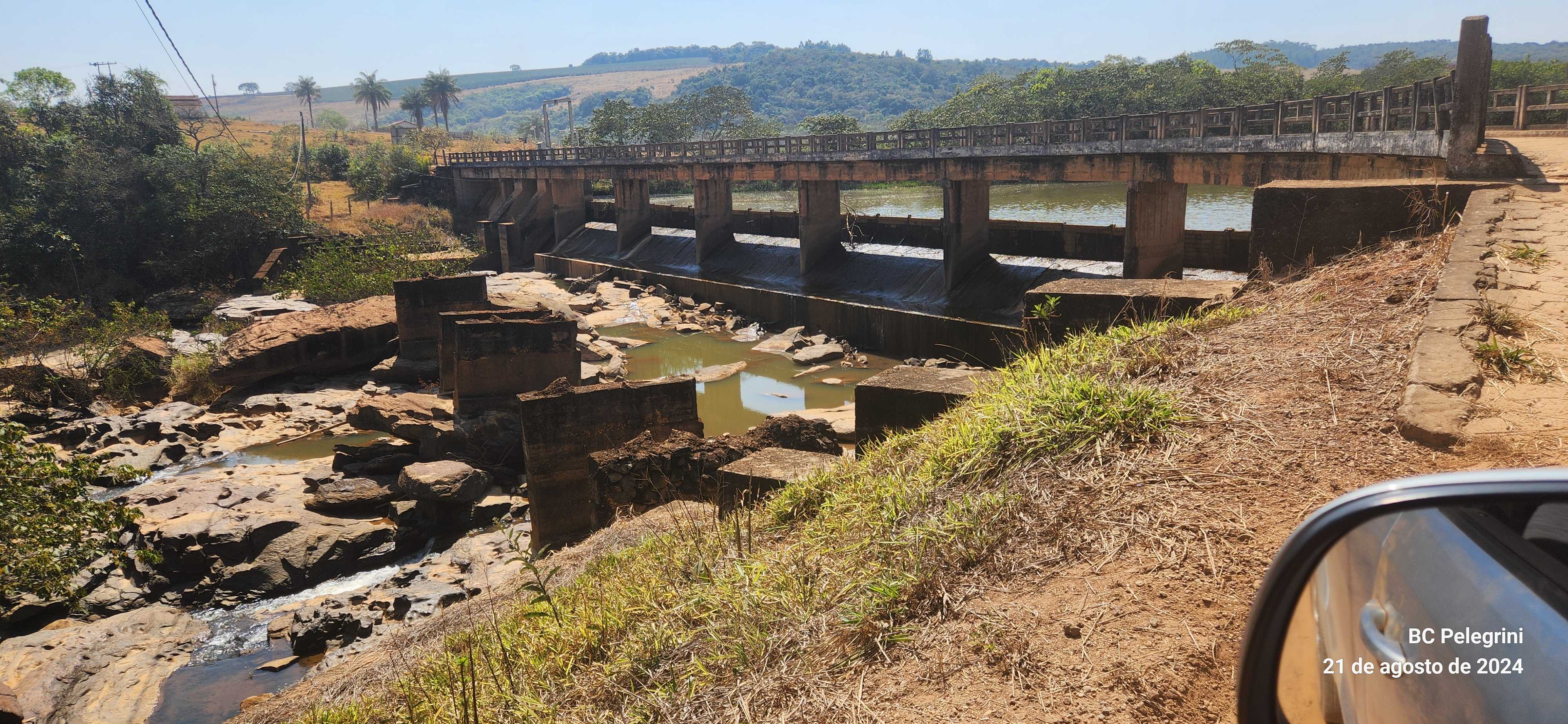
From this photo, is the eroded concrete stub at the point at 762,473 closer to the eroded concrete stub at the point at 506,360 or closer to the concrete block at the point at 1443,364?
the concrete block at the point at 1443,364

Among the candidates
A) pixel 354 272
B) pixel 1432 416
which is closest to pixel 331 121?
pixel 354 272

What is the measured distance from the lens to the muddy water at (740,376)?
62.3 ft

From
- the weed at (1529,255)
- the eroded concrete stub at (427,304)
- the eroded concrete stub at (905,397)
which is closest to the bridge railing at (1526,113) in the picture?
the weed at (1529,255)

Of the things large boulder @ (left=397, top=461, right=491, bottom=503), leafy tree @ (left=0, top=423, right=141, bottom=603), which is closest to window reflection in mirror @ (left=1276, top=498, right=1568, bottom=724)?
leafy tree @ (left=0, top=423, right=141, bottom=603)

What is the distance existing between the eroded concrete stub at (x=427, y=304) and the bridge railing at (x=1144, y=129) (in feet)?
37.5

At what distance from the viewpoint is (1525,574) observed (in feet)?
4.37

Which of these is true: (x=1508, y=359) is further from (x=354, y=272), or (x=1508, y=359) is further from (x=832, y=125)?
(x=832, y=125)

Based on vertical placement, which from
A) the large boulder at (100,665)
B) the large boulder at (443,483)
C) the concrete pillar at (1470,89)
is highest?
the concrete pillar at (1470,89)

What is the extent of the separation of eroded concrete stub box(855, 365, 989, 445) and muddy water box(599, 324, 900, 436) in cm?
927

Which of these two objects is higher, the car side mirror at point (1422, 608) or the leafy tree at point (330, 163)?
the leafy tree at point (330, 163)

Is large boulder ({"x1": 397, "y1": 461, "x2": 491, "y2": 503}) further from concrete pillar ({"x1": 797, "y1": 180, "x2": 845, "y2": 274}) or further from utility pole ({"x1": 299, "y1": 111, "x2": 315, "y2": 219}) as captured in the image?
utility pole ({"x1": 299, "y1": 111, "x2": 315, "y2": 219})

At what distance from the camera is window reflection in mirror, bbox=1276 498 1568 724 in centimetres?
130

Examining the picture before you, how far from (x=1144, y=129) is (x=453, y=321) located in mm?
14630

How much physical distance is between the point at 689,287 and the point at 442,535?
18.3 metres
